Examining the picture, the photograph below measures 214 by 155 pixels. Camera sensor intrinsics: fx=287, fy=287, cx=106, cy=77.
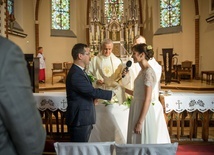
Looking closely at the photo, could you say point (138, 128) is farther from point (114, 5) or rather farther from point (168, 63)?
point (114, 5)

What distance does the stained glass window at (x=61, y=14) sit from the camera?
13.9 meters

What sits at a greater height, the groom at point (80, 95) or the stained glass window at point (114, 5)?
the stained glass window at point (114, 5)

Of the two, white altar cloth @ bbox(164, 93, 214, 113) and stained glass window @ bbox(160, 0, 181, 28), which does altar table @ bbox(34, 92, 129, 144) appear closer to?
white altar cloth @ bbox(164, 93, 214, 113)

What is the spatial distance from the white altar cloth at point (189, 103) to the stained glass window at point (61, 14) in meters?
10.7

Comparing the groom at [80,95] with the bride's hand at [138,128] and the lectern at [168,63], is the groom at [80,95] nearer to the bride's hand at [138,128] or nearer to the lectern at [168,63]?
the bride's hand at [138,128]

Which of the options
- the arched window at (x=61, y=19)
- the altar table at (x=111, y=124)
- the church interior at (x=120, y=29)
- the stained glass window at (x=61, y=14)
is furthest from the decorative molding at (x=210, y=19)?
the altar table at (x=111, y=124)

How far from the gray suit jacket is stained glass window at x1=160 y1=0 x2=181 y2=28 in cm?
1297

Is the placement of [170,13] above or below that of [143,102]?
above

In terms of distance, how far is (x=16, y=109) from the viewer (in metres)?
0.93

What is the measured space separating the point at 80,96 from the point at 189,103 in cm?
214

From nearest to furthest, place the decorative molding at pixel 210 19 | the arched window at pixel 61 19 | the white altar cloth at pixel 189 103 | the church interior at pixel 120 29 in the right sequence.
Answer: the white altar cloth at pixel 189 103, the decorative molding at pixel 210 19, the church interior at pixel 120 29, the arched window at pixel 61 19

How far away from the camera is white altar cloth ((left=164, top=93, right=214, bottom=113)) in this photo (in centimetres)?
421

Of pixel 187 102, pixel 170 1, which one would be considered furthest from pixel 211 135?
pixel 170 1

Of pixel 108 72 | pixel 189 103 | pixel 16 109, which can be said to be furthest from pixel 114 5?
pixel 16 109
